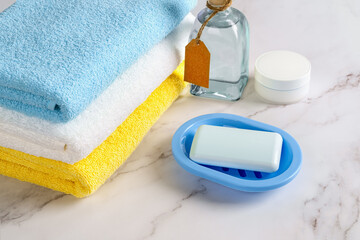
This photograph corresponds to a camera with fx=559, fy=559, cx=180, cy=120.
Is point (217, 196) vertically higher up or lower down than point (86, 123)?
lower down

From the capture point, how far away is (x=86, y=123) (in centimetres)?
91

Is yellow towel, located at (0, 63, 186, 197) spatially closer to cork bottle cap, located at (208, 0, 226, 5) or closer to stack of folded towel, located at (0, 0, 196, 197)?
stack of folded towel, located at (0, 0, 196, 197)

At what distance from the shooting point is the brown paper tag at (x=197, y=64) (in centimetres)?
109

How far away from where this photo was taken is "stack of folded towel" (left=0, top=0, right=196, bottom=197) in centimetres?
88

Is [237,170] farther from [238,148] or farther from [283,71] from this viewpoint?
[283,71]

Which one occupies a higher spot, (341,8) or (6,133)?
(6,133)

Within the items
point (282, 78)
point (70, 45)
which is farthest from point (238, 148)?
point (70, 45)

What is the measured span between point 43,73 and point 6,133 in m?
0.13

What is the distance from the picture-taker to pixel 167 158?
3.45ft

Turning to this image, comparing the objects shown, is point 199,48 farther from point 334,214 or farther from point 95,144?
point 334,214

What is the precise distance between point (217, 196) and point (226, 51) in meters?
0.32

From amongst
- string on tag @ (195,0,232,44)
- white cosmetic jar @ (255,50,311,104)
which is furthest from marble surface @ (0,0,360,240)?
string on tag @ (195,0,232,44)

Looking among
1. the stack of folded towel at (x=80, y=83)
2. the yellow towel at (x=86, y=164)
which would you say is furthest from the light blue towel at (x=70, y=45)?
the yellow towel at (x=86, y=164)

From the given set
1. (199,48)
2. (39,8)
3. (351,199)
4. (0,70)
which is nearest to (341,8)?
(199,48)
